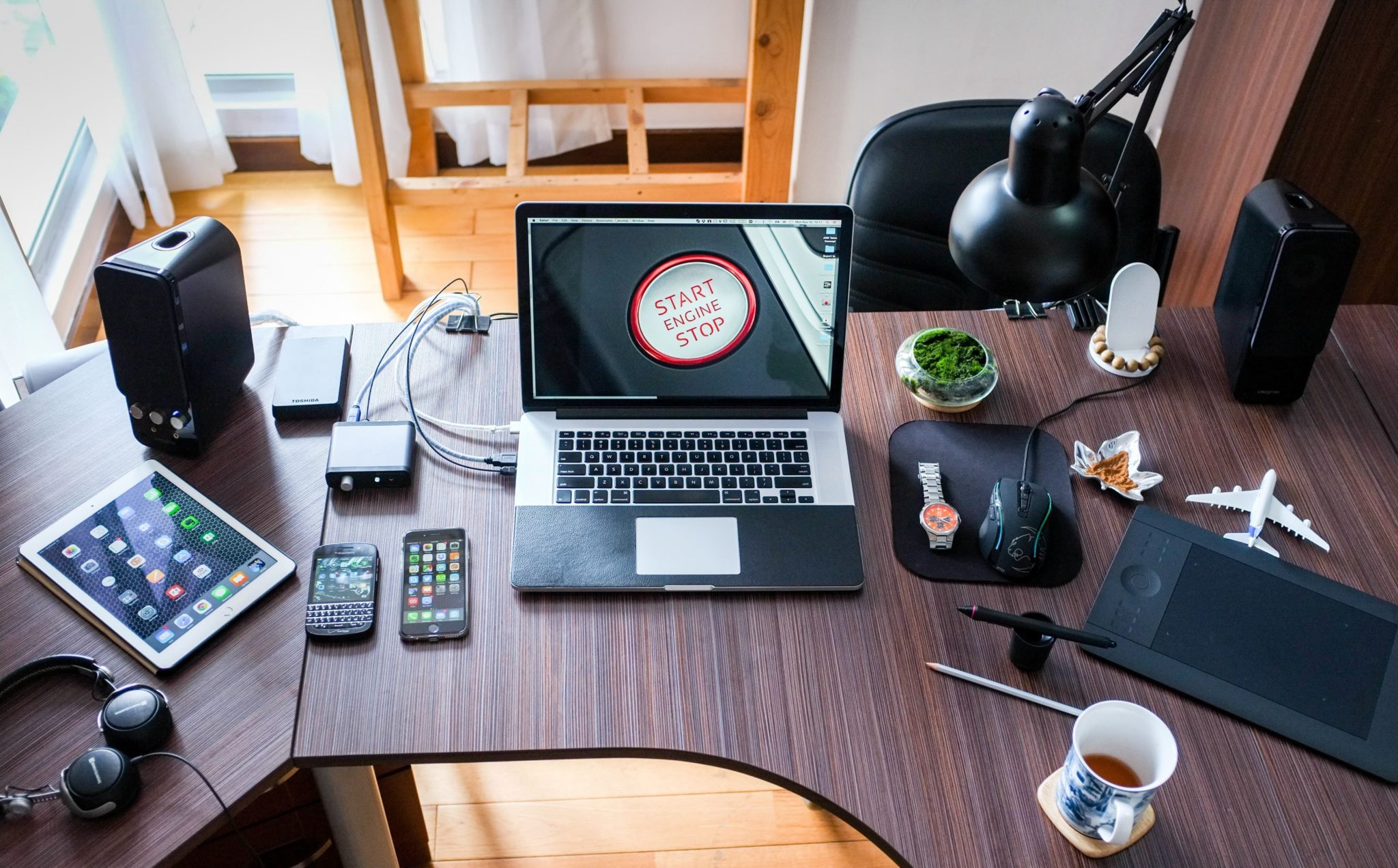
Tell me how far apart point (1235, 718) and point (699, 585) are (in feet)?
1.66

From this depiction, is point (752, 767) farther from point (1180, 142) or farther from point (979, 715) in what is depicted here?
point (1180, 142)

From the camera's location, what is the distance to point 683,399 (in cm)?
121

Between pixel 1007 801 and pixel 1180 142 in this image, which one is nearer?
pixel 1007 801

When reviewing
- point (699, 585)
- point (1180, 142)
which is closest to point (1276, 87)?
point (1180, 142)

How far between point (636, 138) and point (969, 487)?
5.19 feet

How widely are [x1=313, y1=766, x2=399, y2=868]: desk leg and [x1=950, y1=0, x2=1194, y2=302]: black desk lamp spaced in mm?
801

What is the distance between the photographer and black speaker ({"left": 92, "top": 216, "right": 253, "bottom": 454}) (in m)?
1.09

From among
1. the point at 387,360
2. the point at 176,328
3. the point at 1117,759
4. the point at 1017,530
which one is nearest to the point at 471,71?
the point at 387,360

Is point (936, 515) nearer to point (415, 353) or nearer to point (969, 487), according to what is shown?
point (969, 487)

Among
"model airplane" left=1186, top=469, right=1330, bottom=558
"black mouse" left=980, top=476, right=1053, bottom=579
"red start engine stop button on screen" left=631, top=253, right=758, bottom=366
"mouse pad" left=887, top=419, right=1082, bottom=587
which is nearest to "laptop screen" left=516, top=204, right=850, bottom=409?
"red start engine stop button on screen" left=631, top=253, right=758, bottom=366

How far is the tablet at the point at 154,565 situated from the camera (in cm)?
103

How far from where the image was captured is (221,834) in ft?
4.03

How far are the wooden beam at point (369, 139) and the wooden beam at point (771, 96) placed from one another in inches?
31.1

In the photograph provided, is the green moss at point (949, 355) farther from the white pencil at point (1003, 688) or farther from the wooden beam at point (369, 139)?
the wooden beam at point (369, 139)
